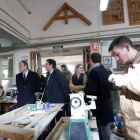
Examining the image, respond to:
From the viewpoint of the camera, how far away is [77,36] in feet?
12.2

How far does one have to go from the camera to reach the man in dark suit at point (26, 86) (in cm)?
214

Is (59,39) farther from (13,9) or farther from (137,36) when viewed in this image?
(137,36)

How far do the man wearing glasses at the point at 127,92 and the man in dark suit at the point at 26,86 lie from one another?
1732 millimetres

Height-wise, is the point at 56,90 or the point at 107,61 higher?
the point at 107,61

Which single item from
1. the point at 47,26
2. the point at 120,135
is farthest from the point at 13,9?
the point at 120,135

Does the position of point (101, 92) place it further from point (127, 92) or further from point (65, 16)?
point (65, 16)

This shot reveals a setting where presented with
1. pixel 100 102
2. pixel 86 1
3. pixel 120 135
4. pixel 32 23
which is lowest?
pixel 120 135

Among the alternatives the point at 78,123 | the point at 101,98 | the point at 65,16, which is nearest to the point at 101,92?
the point at 101,98

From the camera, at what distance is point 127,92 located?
3.25 ft

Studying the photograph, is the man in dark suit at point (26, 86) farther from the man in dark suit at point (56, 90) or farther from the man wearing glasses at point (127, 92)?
the man wearing glasses at point (127, 92)

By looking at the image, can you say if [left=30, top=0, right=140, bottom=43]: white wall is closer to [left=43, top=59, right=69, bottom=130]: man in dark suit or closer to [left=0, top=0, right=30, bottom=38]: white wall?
[left=0, top=0, right=30, bottom=38]: white wall

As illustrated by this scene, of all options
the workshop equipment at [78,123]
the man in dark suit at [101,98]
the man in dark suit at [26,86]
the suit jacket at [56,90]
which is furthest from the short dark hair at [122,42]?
the man in dark suit at [26,86]

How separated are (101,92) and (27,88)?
149 cm

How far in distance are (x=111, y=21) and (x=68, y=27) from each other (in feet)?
4.82
